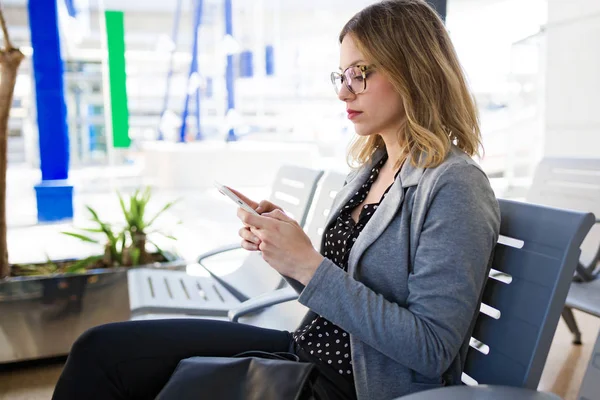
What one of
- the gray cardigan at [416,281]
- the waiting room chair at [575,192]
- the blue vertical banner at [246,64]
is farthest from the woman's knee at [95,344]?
the blue vertical banner at [246,64]

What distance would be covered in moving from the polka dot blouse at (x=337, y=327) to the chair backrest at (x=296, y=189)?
92cm

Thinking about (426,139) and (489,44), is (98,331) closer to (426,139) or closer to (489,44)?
(426,139)

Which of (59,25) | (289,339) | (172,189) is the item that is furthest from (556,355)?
(172,189)

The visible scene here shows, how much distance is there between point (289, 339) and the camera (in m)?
1.32

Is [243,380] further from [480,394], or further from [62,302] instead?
[62,302]

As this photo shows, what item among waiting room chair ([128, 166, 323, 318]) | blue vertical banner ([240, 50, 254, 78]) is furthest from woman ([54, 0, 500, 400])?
blue vertical banner ([240, 50, 254, 78])

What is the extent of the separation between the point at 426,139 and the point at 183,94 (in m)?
4.35

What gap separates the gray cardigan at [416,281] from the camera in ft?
3.24

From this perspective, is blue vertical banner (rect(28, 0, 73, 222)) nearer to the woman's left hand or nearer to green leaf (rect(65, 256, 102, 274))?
green leaf (rect(65, 256, 102, 274))

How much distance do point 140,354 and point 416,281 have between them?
24.0 inches

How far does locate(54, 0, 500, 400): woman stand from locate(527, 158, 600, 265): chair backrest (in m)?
1.49

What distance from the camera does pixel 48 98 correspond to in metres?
4.98

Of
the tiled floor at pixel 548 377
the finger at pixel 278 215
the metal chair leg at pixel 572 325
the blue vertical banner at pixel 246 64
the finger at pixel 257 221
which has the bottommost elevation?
the tiled floor at pixel 548 377

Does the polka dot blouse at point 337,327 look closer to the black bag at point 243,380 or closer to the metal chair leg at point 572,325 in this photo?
the black bag at point 243,380
